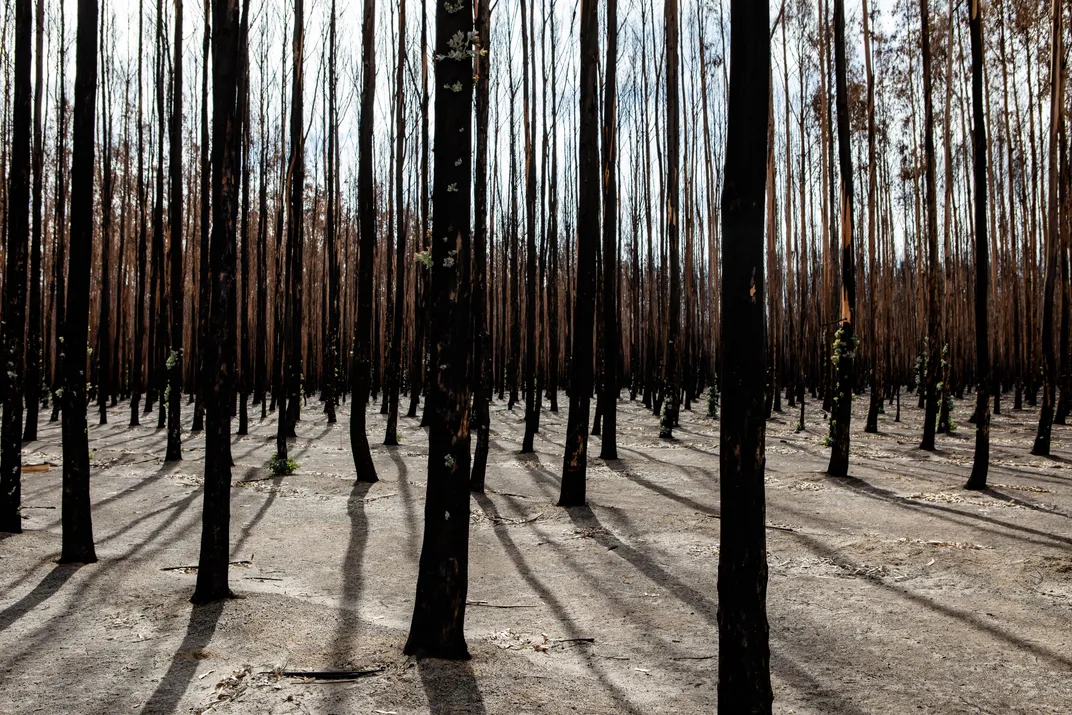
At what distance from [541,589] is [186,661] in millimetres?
1989

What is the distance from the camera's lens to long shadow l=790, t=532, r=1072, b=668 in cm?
320

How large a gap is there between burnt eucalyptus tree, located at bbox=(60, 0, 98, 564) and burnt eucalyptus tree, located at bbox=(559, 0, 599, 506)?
3693mm

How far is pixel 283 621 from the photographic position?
3.61 m

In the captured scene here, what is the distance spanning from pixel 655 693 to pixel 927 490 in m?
5.50

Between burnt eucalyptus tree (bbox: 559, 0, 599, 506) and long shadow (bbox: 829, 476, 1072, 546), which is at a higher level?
burnt eucalyptus tree (bbox: 559, 0, 599, 506)

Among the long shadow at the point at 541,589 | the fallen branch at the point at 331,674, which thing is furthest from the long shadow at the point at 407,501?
the fallen branch at the point at 331,674

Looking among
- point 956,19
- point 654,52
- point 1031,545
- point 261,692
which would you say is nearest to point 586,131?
point 1031,545

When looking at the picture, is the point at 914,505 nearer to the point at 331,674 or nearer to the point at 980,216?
the point at 980,216

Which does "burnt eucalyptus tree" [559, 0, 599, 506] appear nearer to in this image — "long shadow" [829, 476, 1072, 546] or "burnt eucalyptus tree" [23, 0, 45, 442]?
"long shadow" [829, 476, 1072, 546]

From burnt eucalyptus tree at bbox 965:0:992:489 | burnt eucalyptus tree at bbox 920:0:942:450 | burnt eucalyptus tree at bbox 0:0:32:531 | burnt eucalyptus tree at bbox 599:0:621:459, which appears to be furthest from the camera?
burnt eucalyptus tree at bbox 920:0:942:450

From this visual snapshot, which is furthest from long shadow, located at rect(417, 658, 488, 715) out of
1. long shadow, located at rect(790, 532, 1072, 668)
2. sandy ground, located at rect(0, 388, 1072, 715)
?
long shadow, located at rect(790, 532, 1072, 668)

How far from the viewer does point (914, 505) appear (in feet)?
21.4

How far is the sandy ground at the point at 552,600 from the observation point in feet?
9.34

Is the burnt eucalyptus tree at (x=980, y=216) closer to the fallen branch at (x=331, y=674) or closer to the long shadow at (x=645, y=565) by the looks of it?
the long shadow at (x=645, y=565)
